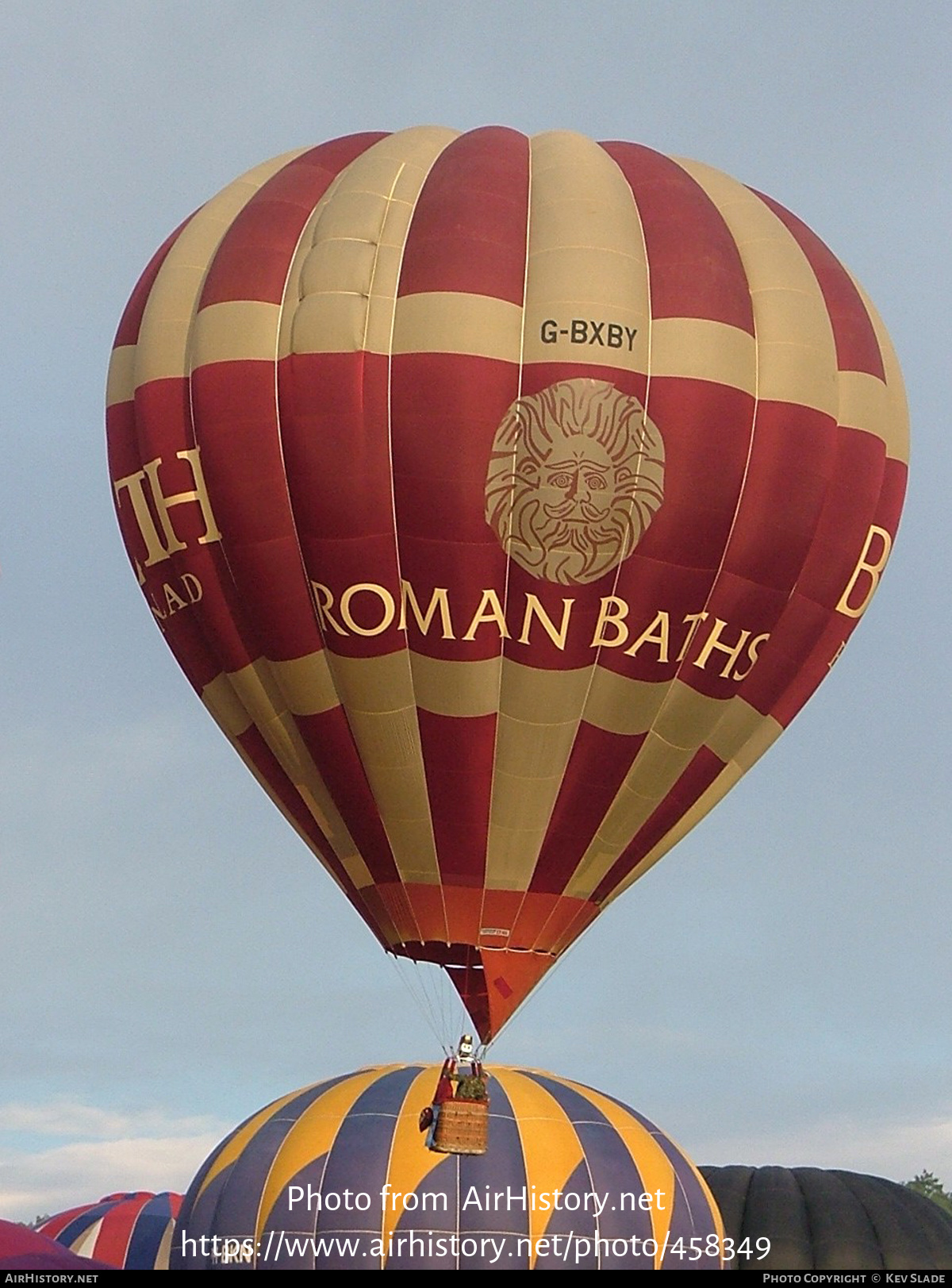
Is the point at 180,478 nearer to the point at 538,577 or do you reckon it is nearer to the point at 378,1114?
the point at 538,577

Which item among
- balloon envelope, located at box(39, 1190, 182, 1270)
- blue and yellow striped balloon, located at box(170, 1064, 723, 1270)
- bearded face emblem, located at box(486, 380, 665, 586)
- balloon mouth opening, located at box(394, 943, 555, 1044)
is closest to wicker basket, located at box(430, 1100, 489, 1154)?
balloon mouth opening, located at box(394, 943, 555, 1044)

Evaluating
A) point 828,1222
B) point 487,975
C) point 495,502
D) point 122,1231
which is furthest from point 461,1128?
point 122,1231

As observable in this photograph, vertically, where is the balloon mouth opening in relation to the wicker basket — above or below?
above

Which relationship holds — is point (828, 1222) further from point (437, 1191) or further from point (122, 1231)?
point (122, 1231)

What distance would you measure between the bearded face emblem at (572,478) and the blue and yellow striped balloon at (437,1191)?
525 cm

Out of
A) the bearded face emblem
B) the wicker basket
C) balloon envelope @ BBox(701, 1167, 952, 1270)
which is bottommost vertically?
the wicker basket

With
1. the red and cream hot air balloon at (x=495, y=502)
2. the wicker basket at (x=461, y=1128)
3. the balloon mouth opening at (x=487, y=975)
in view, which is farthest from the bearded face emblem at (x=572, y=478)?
the wicker basket at (x=461, y=1128)

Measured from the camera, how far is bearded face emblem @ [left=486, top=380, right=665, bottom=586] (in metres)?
16.5

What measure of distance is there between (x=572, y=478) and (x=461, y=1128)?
527 centimetres

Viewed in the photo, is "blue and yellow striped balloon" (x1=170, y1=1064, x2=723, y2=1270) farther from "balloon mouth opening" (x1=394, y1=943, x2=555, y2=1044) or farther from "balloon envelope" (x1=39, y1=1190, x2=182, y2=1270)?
"balloon envelope" (x1=39, y1=1190, x2=182, y2=1270)

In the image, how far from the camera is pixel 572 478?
16.5 meters

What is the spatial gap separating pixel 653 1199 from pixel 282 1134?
11.2 ft

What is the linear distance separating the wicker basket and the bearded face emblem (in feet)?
14.1

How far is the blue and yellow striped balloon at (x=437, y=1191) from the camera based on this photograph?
1733cm
